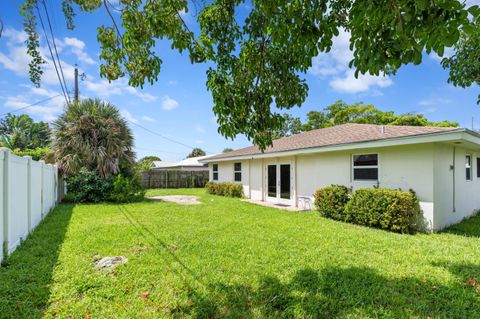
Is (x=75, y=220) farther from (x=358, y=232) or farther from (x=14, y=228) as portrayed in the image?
(x=358, y=232)

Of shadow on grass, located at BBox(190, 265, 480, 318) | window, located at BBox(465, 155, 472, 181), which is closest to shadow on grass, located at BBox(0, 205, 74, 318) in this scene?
shadow on grass, located at BBox(190, 265, 480, 318)

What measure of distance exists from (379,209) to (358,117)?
24.1 metres

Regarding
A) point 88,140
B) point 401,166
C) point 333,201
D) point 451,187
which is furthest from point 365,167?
point 88,140

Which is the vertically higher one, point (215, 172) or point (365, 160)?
point (365, 160)

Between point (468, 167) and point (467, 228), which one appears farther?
point (468, 167)

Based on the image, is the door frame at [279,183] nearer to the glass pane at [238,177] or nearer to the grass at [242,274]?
the glass pane at [238,177]

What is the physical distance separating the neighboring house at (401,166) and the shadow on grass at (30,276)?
8.49 metres

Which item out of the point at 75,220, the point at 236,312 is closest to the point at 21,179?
the point at 75,220

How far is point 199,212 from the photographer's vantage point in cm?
980

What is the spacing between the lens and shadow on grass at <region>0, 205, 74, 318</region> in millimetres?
2995

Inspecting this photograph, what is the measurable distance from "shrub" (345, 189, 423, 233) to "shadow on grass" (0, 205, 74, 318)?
25.3ft

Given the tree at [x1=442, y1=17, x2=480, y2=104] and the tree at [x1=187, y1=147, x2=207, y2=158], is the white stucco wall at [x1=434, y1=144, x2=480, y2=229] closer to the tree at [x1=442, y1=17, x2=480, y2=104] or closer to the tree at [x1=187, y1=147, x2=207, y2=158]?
the tree at [x1=442, y1=17, x2=480, y2=104]

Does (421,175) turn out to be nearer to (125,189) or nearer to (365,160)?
(365,160)

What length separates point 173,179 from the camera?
78.4 ft
